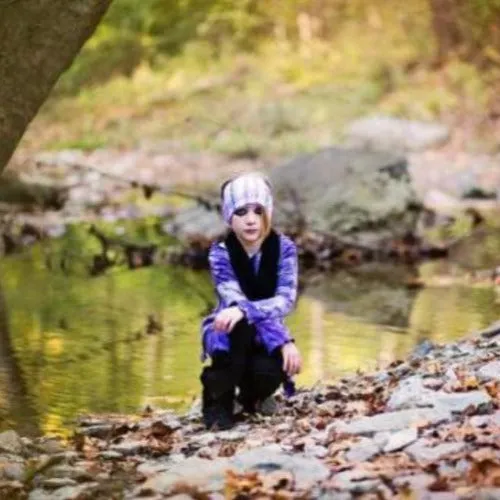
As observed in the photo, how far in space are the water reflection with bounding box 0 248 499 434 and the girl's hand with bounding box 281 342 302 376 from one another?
112 centimetres

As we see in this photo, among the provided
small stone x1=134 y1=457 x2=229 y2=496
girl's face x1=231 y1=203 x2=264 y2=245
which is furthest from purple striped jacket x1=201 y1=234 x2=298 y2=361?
small stone x1=134 y1=457 x2=229 y2=496

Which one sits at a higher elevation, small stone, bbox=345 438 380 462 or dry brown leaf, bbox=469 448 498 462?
small stone, bbox=345 438 380 462

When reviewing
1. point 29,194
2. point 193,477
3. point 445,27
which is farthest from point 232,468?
point 445,27

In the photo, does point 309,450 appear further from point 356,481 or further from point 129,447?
point 129,447

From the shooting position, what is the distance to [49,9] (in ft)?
17.8

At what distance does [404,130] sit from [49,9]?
17.8 metres

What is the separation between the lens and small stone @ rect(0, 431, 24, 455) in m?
5.57

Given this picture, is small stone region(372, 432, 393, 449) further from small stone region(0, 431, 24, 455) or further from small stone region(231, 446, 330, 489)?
small stone region(0, 431, 24, 455)

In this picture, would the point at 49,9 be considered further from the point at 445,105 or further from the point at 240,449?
the point at 445,105

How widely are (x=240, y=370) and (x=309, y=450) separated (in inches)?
39.7

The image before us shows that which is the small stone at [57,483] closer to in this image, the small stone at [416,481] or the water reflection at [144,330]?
the small stone at [416,481]

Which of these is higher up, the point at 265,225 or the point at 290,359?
Result: the point at 265,225

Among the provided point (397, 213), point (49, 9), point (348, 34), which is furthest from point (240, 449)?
point (348, 34)

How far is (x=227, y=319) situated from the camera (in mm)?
5707
